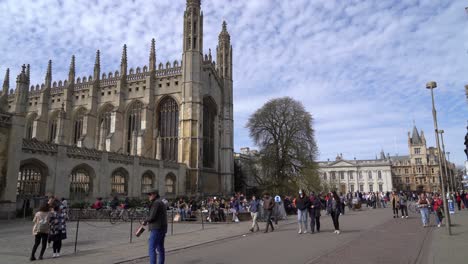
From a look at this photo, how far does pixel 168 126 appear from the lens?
42094 millimetres

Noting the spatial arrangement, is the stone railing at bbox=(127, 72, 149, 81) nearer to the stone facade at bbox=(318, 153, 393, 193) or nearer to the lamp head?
the lamp head

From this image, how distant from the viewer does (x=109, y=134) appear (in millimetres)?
40344

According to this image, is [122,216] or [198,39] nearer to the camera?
[122,216]

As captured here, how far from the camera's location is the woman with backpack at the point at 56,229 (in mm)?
8570

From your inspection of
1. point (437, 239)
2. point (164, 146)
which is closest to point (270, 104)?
point (164, 146)

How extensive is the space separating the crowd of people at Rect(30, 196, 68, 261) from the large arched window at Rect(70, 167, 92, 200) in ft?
51.9

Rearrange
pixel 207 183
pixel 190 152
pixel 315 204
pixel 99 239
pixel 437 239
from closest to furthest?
pixel 437 239 → pixel 99 239 → pixel 315 204 → pixel 190 152 → pixel 207 183

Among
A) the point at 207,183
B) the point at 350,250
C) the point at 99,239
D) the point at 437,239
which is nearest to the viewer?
the point at 350,250

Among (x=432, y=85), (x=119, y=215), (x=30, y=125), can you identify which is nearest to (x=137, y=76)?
(x=30, y=125)

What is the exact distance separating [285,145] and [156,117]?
16.5 meters

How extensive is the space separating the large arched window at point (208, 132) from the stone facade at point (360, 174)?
1695 inches

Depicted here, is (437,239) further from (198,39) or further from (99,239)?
(198,39)

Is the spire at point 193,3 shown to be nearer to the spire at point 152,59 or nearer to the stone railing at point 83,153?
the spire at point 152,59

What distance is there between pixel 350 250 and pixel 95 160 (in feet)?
66.8
